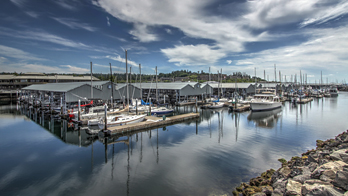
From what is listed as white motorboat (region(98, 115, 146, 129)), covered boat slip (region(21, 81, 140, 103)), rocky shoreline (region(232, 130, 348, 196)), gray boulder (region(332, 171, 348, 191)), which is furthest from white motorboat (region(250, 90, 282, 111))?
gray boulder (region(332, 171, 348, 191))

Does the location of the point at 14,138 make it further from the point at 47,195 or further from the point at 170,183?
the point at 170,183

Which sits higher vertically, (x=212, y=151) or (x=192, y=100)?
(x=192, y=100)

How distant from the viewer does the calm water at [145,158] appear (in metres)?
12.9

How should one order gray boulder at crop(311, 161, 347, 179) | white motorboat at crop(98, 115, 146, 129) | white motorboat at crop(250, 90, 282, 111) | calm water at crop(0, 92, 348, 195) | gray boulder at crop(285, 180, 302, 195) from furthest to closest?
white motorboat at crop(250, 90, 282, 111)
white motorboat at crop(98, 115, 146, 129)
calm water at crop(0, 92, 348, 195)
gray boulder at crop(311, 161, 347, 179)
gray boulder at crop(285, 180, 302, 195)

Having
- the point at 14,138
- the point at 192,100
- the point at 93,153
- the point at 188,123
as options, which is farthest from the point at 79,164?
the point at 192,100

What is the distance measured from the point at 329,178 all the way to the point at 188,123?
985 inches

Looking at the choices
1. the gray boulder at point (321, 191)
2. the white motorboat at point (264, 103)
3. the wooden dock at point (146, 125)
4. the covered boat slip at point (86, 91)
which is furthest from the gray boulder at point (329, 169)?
the covered boat slip at point (86, 91)

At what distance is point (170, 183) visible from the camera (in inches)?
517

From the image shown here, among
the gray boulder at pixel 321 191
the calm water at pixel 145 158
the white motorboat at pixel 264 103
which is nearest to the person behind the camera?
the gray boulder at pixel 321 191

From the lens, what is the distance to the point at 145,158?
17.8 meters

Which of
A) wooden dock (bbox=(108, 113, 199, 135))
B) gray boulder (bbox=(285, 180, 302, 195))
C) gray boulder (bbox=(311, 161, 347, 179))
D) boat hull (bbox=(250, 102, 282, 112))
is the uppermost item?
boat hull (bbox=(250, 102, 282, 112))

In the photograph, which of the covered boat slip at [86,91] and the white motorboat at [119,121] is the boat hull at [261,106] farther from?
the covered boat slip at [86,91]

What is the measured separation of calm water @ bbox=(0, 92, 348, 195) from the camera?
42.2ft

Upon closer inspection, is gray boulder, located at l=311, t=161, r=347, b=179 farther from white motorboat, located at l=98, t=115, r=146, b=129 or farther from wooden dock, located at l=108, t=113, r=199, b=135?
white motorboat, located at l=98, t=115, r=146, b=129
